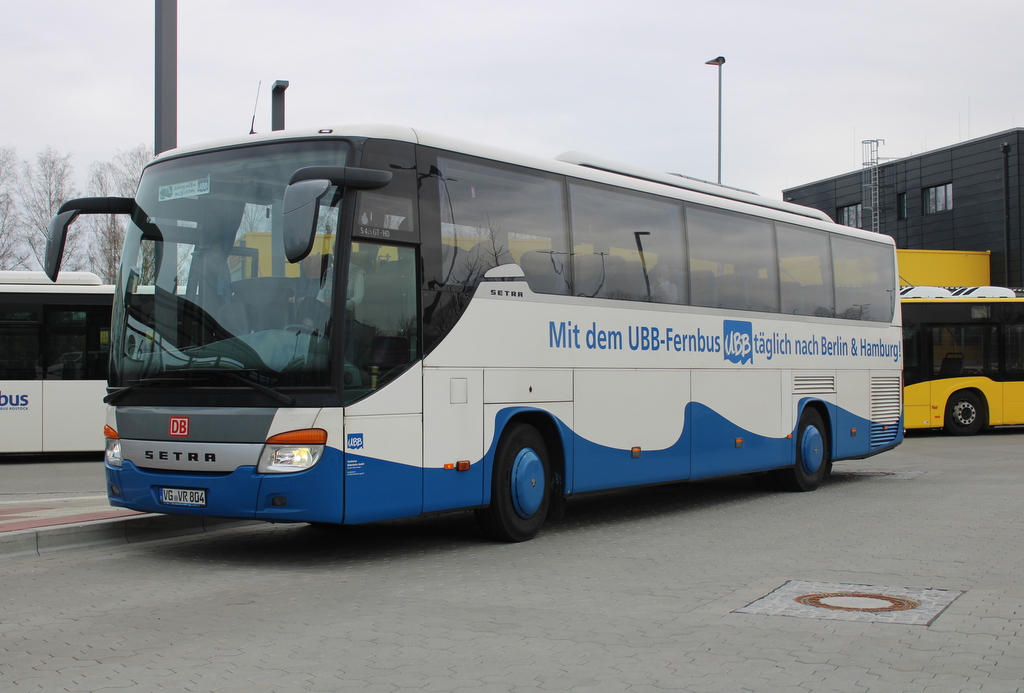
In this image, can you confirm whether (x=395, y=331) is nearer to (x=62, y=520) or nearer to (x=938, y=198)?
(x=62, y=520)

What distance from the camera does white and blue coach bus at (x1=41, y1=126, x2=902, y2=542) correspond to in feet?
26.5

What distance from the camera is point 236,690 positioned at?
4.87 meters

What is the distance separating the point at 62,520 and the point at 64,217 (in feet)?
9.13

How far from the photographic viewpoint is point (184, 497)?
8344 millimetres

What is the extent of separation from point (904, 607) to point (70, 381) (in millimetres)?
15533

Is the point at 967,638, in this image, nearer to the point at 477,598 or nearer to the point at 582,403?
the point at 477,598

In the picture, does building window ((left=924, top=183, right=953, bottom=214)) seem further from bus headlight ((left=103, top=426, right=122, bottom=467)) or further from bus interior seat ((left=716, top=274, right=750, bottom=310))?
bus headlight ((left=103, top=426, right=122, bottom=467))

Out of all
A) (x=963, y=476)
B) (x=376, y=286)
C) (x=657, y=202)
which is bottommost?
(x=963, y=476)

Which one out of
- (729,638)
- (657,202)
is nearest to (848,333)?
(657,202)

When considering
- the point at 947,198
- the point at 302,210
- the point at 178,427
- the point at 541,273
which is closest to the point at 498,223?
the point at 541,273

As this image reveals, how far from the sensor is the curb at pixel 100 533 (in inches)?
344

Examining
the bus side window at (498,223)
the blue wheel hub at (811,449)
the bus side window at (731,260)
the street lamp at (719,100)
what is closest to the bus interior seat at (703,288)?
the bus side window at (731,260)

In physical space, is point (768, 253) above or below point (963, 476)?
above

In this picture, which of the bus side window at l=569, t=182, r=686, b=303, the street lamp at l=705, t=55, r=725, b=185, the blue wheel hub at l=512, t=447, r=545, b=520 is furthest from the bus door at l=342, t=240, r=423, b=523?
the street lamp at l=705, t=55, r=725, b=185
